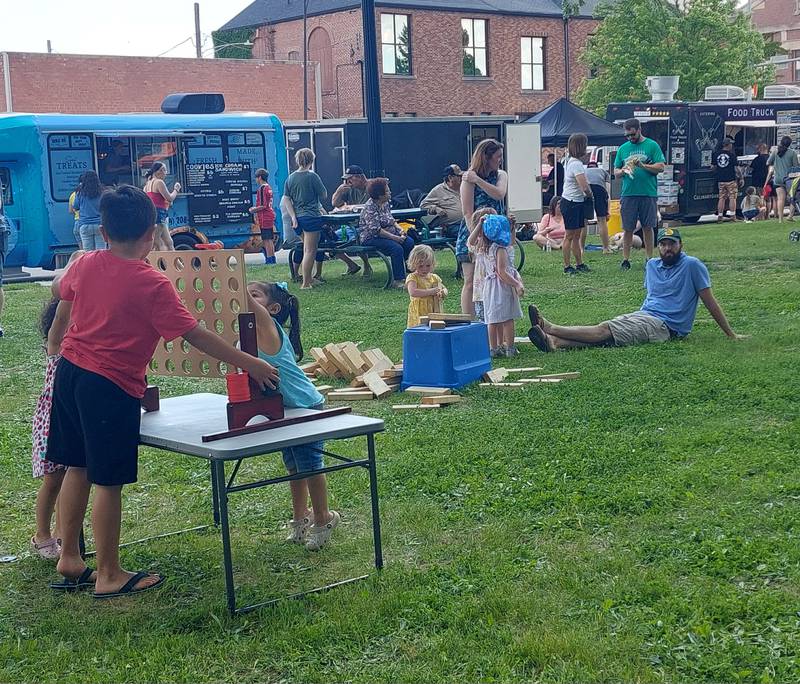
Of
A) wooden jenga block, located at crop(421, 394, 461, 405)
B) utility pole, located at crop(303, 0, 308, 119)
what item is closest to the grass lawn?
wooden jenga block, located at crop(421, 394, 461, 405)

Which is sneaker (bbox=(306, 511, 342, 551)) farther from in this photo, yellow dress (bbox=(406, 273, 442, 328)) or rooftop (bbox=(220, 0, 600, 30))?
rooftop (bbox=(220, 0, 600, 30))

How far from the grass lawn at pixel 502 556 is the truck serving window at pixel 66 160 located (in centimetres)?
1104

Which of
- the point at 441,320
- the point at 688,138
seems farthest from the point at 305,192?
the point at 688,138

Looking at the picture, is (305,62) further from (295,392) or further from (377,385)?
(295,392)

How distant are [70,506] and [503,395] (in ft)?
13.7

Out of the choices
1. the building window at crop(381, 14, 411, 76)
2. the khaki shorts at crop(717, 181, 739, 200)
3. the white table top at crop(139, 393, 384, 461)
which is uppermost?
the building window at crop(381, 14, 411, 76)

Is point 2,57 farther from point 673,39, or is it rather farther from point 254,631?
point 254,631

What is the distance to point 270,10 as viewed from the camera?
49844 millimetres

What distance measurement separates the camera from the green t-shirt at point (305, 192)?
16047mm

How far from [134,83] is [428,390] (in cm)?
3568

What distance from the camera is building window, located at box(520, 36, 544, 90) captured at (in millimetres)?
48906

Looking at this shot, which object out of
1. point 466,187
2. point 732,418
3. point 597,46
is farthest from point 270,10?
point 732,418

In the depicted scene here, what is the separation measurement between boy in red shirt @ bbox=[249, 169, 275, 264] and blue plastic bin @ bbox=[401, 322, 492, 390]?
486 inches

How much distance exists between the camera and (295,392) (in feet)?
16.3
